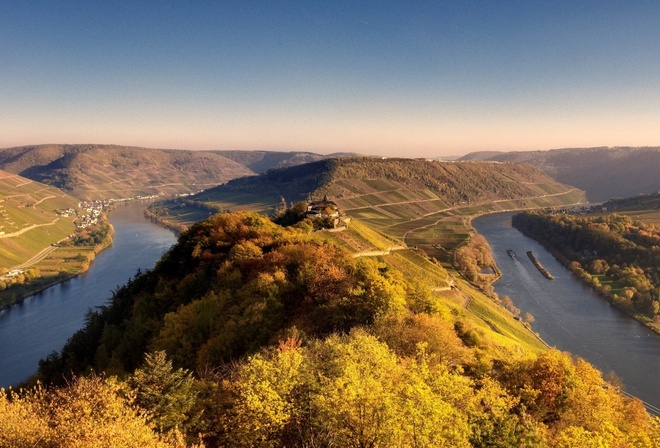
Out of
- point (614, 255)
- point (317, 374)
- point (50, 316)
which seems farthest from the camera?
point (614, 255)

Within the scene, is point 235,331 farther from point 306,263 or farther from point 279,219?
point 279,219

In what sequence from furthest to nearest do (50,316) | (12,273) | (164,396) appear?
Answer: 1. (12,273)
2. (50,316)
3. (164,396)

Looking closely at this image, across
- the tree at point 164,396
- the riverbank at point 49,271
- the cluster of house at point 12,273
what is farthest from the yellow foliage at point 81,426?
the cluster of house at point 12,273

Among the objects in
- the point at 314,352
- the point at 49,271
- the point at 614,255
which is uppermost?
the point at 314,352

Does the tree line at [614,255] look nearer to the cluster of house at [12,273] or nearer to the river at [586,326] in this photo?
the river at [586,326]

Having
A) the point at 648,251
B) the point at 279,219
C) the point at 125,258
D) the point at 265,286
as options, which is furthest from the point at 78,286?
the point at 648,251

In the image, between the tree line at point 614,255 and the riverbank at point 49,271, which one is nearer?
the tree line at point 614,255

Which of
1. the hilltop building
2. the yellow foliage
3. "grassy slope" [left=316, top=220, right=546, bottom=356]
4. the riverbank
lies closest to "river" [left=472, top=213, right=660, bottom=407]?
"grassy slope" [left=316, top=220, right=546, bottom=356]

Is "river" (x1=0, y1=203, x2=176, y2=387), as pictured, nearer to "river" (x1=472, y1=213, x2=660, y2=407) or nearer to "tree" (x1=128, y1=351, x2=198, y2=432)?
"tree" (x1=128, y1=351, x2=198, y2=432)

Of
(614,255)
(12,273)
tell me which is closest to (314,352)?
(614,255)

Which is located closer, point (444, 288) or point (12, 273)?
point (444, 288)

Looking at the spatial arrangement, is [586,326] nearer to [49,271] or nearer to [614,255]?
[614,255]
